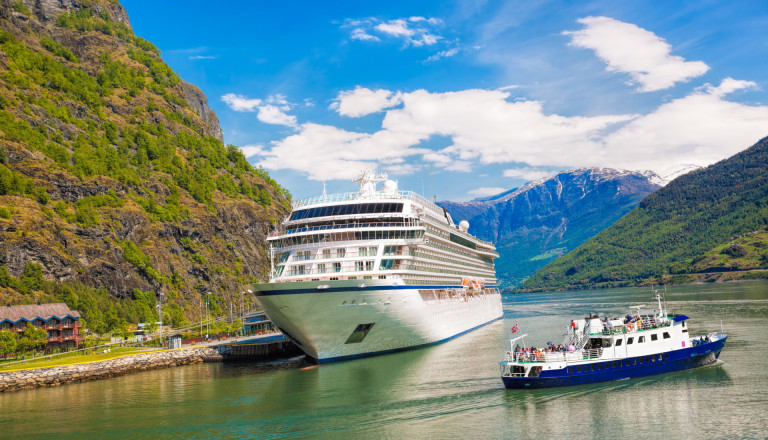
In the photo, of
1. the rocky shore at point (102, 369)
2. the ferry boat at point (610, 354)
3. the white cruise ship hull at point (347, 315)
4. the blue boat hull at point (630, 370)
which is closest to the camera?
the blue boat hull at point (630, 370)

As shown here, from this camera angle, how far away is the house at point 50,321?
3095 inches

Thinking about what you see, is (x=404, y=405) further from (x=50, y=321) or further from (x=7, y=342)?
(x=50, y=321)

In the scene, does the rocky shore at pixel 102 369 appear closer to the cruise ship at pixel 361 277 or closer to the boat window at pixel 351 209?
the cruise ship at pixel 361 277

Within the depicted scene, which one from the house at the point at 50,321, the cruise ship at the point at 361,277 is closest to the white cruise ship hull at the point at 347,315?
the cruise ship at the point at 361,277

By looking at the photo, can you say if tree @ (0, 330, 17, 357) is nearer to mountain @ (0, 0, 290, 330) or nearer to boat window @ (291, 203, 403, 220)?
mountain @ (0, 0, 290, 330)

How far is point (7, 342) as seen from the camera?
73000 mm

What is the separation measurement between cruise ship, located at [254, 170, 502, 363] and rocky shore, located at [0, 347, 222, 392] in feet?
71.2

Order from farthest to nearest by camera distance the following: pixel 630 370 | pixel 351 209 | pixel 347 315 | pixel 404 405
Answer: pixel 351 209, pixel 347 315, pixel 630 370, pixel 404 405

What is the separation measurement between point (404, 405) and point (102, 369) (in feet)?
151

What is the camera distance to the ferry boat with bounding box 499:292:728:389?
138 ft

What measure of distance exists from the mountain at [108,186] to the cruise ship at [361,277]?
5477 cm

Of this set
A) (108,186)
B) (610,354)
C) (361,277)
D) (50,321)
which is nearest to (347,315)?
(361,277)

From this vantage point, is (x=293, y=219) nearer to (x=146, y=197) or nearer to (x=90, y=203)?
(x=90, y=203)

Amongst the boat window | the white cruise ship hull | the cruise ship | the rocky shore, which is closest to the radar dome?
the cruise ship
